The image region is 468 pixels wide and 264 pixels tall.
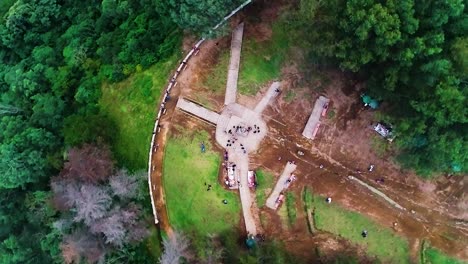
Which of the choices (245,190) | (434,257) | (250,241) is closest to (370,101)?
(245,190)

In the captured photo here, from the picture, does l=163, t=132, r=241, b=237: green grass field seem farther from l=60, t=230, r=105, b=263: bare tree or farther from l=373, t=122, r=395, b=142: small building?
l=373, t=122, r=395, b=142: small building

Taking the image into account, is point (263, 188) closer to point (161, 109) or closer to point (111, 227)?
point (161, 109)

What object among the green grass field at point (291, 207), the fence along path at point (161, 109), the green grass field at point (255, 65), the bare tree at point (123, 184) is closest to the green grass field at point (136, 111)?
the fence along path at point (161, 109)

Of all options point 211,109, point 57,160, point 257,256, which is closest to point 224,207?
point 257,256

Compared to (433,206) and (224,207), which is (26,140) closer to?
(224,207)

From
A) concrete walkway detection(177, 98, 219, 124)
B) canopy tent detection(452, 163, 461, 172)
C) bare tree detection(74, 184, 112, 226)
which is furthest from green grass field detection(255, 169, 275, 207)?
canopy tent detection(452, 163, 461, 172)

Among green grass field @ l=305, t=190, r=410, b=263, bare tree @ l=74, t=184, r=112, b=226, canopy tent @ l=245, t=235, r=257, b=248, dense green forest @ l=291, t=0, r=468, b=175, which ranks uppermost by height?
dense green forest @ l=291, t=0, r=468, b=175
